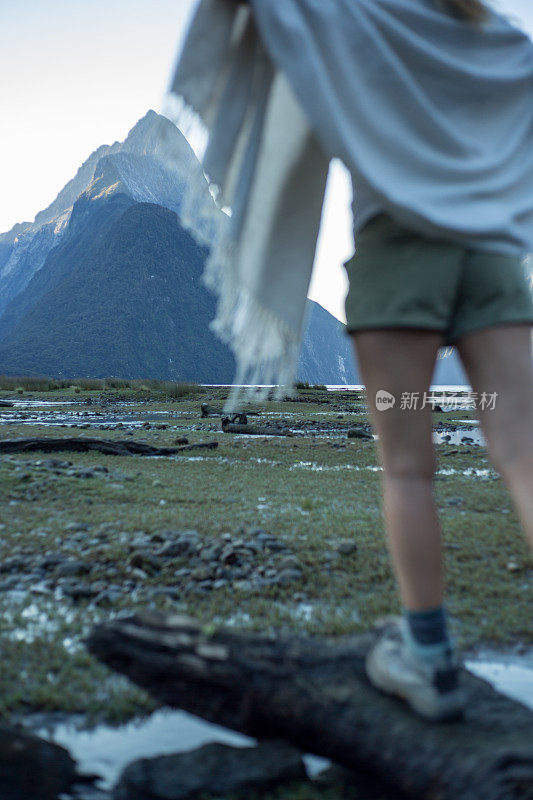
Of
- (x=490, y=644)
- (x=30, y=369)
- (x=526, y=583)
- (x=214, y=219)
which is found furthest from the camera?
(x=30, y=369)

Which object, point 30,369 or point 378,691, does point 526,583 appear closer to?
point 378,691

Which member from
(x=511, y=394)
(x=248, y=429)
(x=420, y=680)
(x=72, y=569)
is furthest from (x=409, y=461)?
(x=248, y=429)

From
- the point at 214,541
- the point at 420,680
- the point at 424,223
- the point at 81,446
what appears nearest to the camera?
the point at 424,223

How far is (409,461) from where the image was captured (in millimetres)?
1615

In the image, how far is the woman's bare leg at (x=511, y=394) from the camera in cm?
152

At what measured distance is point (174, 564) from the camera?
3.41m

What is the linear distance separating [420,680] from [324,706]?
0.30 metres

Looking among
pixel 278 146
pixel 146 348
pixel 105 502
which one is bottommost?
pixel 105 502

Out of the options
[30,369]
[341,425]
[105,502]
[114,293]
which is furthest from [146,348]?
[105,502]

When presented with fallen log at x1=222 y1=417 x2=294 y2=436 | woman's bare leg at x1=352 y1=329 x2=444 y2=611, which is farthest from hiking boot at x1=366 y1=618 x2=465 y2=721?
fallen log at x1=222 y1=417 x2=294 y2=436

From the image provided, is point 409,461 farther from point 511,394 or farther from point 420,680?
point 420,680

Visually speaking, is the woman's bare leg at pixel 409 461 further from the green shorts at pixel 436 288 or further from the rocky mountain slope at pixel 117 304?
the rocky mountain slope at pixel 117 304

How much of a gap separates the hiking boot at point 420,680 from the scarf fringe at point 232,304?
3.03ft

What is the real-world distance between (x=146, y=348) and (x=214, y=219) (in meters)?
143
